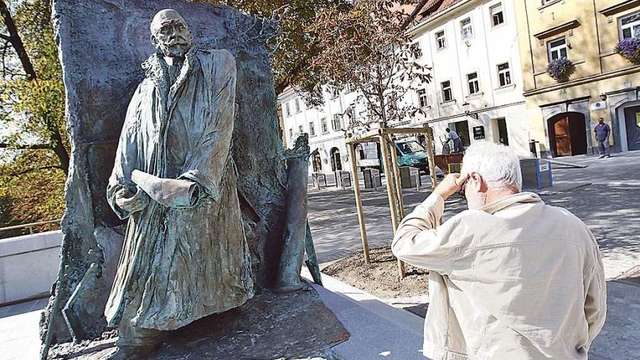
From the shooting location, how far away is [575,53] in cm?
2072

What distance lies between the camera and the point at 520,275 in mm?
1421

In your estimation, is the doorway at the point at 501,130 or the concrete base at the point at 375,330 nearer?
the concrete base at the point at 375,330

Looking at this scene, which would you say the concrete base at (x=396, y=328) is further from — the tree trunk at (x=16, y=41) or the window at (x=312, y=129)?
the window at (x=312, y=129)

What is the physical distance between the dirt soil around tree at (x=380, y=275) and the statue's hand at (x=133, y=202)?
3385 millimetres

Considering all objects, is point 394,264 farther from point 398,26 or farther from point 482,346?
point 482,346

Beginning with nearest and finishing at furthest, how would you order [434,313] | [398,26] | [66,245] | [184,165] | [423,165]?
1. [434,313]
2. [184,165]
3. [66,245]
4. [398,26]
5. [423,165]

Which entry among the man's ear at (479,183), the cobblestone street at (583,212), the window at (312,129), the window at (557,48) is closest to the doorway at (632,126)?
the window at (557,48)

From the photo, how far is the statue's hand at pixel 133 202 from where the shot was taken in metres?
2.23

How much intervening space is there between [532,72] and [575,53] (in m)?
2.10

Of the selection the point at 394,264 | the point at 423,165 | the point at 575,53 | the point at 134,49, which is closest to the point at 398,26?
the point at 394,264

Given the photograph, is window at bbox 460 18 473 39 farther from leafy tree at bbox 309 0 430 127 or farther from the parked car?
leafy tree at bbox 309 0 430 127

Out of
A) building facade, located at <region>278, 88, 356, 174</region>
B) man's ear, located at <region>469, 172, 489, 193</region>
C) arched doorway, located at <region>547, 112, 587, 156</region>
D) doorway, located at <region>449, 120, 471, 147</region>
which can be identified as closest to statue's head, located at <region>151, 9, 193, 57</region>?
man's ear, located at <region>469, 172, 489, 193</region>

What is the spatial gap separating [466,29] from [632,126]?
383 inches

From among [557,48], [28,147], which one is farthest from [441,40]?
[28,147]
